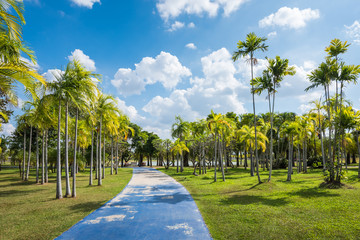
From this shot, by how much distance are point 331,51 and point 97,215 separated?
69.0 feet

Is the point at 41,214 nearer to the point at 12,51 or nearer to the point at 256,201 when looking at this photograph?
the point at 12,51

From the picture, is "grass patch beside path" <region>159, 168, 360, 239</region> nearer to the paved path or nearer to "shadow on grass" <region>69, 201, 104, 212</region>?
the paved path

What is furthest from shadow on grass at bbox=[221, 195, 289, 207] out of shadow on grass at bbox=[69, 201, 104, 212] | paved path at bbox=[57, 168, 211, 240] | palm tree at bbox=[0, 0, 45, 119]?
palm tree at bbox=[0, 0, 45, 119]

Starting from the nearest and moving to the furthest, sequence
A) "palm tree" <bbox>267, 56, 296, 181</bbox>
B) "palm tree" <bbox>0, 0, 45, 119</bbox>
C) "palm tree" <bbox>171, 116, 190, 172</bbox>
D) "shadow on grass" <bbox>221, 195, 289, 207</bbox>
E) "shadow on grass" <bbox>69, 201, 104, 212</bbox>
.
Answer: "palm tree" <bbox>0, 0, 45, 119</bbox> → "shadow on grass" <bbox>69, 201, 104, 212</bbox> → "shadow on grass" <bbox>221, 195, 289, 207</bbox> → "palm tree" <bbox>267, 56, 296, 181</bbox> → "palm tree" <bbox>171, 116, 190, 172</bbox>

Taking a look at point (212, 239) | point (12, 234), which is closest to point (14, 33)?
point (12, 234)

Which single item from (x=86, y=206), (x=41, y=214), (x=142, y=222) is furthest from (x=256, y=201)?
(x=41, y=214)

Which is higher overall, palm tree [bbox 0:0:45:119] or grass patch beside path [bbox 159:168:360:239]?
palm tree [bbox 0:0:45:119]

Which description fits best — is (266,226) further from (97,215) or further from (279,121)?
(279,121)

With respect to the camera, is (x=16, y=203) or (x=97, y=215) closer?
(x=97, y=215)

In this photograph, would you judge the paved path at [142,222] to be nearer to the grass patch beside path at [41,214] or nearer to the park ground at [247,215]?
the park ground at [247,215]

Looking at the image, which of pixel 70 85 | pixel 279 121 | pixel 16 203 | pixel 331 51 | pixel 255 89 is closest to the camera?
pixel 16 203

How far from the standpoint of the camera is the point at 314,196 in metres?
12.0

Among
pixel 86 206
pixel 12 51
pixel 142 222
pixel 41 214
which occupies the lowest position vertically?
pixel 86 206

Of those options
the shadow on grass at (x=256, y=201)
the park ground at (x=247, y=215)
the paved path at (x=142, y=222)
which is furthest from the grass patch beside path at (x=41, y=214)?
the shadow on grass at (x=256, y=201)
